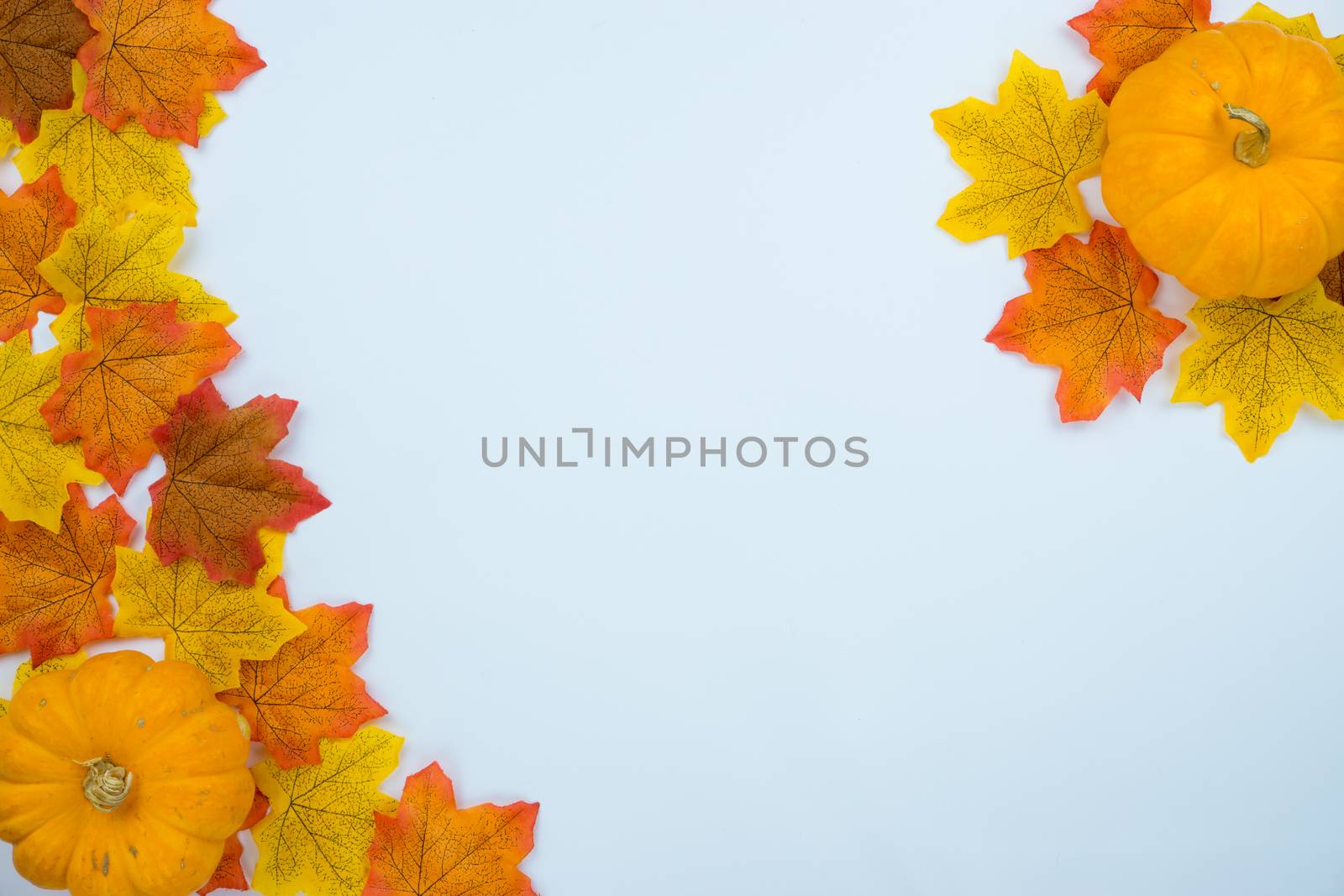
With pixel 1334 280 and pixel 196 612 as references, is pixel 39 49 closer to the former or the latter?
pixel 196 612

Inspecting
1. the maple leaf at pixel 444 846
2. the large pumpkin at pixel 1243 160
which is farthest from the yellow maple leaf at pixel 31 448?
the large pumpkin at pixel 1243 160

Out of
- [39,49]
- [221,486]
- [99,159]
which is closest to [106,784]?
[221,486]

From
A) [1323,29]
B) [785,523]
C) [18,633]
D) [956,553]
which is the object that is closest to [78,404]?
[18,633]

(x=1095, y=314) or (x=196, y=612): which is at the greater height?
(x=1095, y=314)

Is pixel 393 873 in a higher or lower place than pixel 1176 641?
lower

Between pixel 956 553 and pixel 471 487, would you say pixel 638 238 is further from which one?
pixel 956 553

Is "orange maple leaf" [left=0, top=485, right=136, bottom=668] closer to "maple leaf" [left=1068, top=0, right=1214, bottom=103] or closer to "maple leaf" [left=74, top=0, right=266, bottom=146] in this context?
"maple leaf" [left=74, top=0, right=266, bottom=146]
